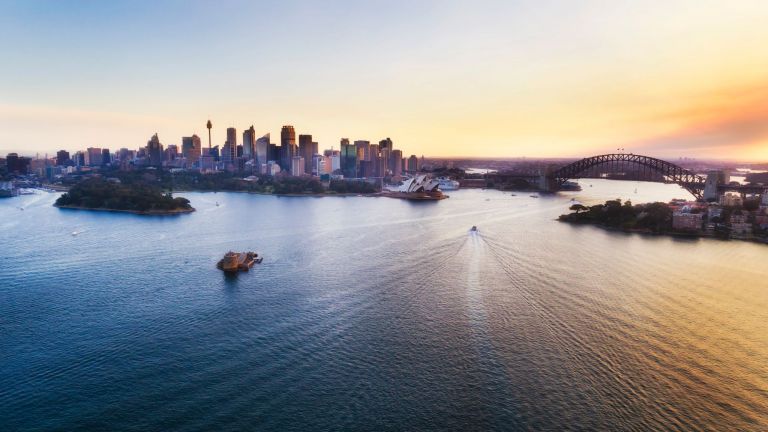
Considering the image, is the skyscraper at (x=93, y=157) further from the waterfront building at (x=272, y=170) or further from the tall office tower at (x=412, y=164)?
the tall office tower at (x=412, y=164)

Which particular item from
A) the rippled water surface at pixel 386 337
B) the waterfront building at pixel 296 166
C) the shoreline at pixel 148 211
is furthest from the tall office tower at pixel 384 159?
the rippled water surface at pixel 386 337

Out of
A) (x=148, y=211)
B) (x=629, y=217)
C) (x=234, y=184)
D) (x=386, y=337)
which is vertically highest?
(x=234, y=184)

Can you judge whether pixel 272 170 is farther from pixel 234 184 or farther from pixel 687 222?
pixel 687 222

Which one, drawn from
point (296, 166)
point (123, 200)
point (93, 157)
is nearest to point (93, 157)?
point (93, 157)

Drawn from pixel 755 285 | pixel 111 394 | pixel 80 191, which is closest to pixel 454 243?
pixel 755 285

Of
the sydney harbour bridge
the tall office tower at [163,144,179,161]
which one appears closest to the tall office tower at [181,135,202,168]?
the tall office tower at [163,144,179,161]

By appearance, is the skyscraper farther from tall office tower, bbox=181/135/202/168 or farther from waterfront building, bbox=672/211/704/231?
waterfront building, bbox=672/211/704/231
